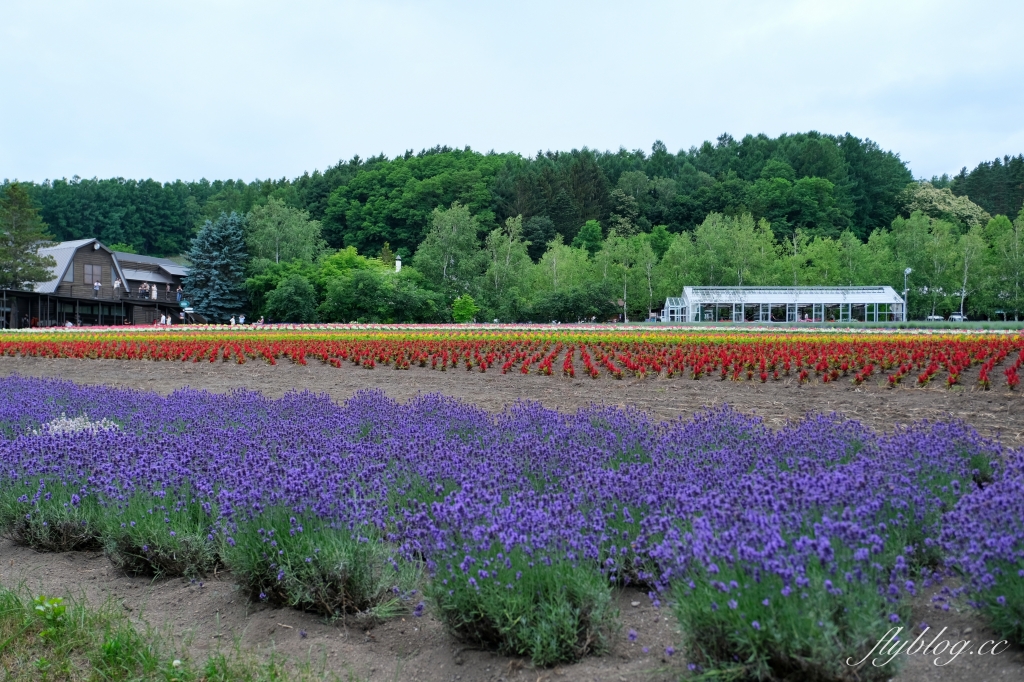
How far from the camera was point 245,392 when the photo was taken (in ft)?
40.6

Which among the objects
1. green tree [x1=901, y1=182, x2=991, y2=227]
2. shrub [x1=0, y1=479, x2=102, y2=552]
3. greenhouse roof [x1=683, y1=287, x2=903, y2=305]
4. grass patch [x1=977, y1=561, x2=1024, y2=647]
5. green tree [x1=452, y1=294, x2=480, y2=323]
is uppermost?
green tree [x1=901, y1=182, x2=991, y2=227]

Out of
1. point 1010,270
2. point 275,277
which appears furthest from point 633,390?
point 1010,270

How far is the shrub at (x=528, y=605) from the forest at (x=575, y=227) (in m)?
42.0

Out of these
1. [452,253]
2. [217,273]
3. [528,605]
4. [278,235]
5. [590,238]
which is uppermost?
[590,238]

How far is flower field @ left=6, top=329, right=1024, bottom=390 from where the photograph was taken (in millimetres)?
14578

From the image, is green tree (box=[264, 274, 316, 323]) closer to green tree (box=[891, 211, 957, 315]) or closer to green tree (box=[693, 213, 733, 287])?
green tree (box=[693, 213, 733, 287])

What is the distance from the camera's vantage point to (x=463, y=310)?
4856 cm

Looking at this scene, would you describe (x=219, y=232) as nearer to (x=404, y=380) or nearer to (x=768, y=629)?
(x=404, y=380)

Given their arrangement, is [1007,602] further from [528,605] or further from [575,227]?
[575,227]

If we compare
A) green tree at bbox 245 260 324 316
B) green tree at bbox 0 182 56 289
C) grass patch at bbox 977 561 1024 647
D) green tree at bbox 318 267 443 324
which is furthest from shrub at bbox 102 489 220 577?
green tree at bbox 0 182 56 289

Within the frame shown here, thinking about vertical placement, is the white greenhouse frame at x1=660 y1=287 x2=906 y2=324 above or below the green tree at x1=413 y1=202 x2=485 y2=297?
below

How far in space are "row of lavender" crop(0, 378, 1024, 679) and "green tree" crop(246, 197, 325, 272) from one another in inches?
2202

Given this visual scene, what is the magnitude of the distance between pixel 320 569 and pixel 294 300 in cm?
4553

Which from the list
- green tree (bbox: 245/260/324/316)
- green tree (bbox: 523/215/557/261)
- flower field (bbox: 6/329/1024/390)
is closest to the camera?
Answer: flower field (bbox: 6/329/1024/390)
